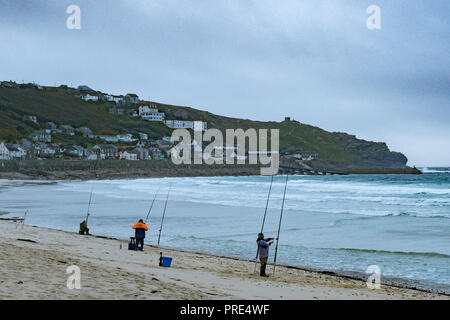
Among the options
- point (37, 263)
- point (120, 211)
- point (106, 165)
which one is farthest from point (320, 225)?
point (106, 165)

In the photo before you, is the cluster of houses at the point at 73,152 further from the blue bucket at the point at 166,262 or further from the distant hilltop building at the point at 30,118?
the blue bucket at the point at 166,262

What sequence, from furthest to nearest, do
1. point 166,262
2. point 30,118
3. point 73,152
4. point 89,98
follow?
point 89,98, point 30,118, point 73,152, point 166,262

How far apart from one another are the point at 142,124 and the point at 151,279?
146827 mm

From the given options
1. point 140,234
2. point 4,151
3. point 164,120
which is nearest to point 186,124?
point 164,120

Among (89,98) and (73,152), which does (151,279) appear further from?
(89,98)

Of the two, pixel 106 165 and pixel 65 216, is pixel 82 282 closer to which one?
pixel 65 216

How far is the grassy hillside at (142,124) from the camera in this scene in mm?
141375

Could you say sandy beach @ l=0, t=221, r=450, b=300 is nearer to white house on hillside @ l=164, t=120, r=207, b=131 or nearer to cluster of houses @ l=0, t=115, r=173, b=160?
cluster of houses @ l=0, t=115, r=173, b=160

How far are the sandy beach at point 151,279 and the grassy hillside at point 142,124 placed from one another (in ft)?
368

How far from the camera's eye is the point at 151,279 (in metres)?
7.81

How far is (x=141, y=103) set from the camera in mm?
192875

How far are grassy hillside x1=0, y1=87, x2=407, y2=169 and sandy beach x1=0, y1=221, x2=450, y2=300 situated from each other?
Result: 112 metres

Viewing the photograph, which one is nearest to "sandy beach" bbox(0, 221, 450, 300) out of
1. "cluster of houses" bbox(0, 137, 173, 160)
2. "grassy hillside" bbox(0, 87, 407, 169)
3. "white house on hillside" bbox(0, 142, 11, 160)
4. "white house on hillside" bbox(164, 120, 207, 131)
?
"white house on hillside" bbox(0, 142, 11, 160)

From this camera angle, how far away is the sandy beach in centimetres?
634
